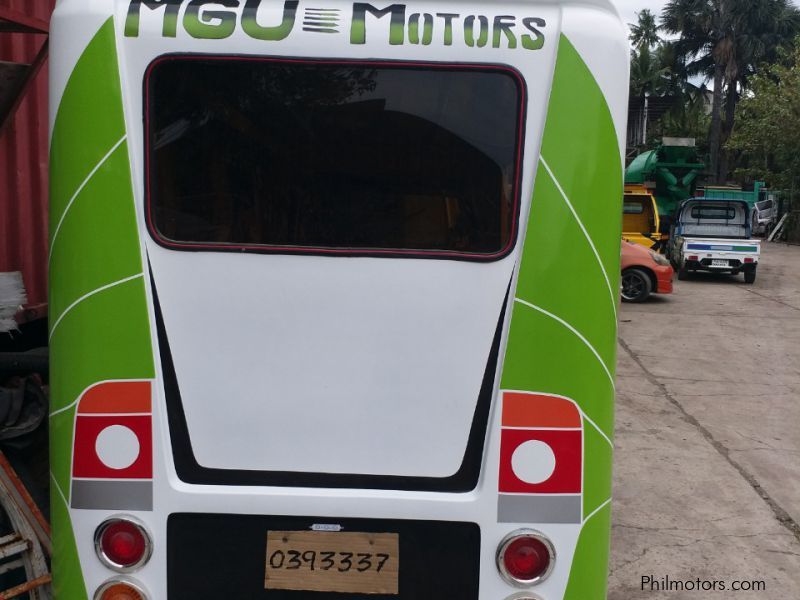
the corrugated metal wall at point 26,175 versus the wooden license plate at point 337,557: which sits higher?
the corrugated metal wall at point 26,175

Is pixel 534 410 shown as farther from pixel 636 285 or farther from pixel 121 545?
pixel 636 285

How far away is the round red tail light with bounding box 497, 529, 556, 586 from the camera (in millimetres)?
2826

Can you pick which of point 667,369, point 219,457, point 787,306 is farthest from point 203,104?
point 787,306

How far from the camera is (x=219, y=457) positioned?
9.29ft

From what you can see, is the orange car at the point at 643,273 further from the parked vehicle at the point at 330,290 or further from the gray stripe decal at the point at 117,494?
the gray stripe decal at the point at 117,494

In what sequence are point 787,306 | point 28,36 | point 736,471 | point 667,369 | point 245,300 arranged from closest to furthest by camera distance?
point 245,300 < point 28,36 < point 736,471 < point 667,369 < point 787,306

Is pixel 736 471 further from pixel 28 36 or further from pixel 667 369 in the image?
pixel 28 36

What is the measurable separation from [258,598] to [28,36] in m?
3.82

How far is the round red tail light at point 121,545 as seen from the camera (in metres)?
2.83

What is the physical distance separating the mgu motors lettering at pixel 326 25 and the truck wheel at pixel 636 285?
13.9 m

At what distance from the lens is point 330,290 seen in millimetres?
2779

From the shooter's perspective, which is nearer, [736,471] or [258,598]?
[258,598]

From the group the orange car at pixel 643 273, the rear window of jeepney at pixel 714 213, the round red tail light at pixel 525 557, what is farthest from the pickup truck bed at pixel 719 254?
the round red tail light at pixel 525 557

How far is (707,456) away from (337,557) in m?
5.23
